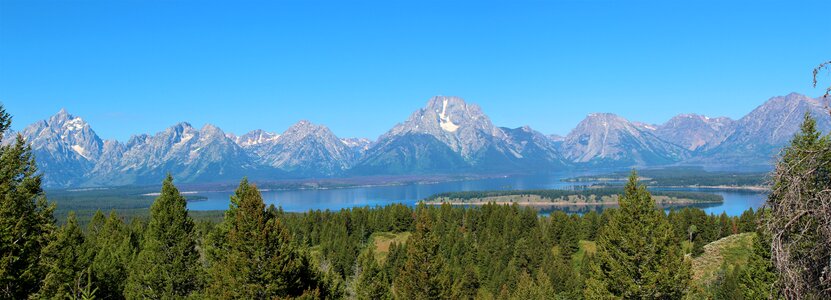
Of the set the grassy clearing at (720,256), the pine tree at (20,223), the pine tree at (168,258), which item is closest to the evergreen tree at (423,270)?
the pine tree at (168,258)

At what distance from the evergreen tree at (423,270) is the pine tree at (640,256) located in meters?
12.9

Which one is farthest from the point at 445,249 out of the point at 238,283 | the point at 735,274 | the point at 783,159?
the point at 783,159

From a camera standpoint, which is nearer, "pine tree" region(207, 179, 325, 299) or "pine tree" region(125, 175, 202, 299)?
"pine tree" region(207, 179, 325, 299)

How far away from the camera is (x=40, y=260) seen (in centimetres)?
2756

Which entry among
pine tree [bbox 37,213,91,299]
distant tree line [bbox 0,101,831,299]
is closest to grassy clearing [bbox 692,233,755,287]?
distant tree line [bbox 0,101,831,299]

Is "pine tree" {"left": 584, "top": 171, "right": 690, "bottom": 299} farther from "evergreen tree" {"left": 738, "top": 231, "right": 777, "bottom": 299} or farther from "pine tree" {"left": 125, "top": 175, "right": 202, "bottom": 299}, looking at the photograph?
"pine tree" {"left": 125, "top": 175, "right": 202, "bottom": 299}

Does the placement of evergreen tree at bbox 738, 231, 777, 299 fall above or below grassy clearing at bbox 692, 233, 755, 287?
above

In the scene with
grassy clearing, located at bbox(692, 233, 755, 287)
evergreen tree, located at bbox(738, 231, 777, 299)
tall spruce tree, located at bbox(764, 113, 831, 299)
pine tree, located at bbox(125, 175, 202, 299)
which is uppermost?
tall spruce tree, located at bbox(764, 113, 831, 299)

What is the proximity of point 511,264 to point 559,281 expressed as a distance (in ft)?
35.2

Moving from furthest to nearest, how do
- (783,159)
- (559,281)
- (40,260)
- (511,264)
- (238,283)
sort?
(511,264) → (559,281) → (40,260) → (238,283) → (783,159)

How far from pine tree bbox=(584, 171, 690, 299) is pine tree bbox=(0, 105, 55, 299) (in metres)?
29.6

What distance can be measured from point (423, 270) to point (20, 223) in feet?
83.6

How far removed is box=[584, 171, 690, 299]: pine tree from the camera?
98.7ft

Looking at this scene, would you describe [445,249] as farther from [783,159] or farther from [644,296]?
[783,159]
